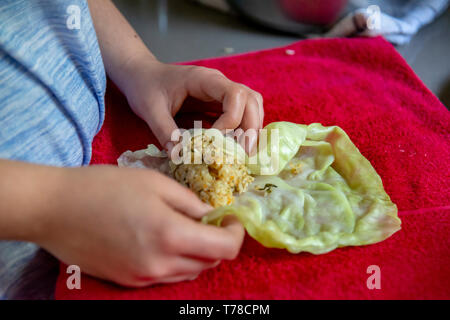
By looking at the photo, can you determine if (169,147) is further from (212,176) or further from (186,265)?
(186,265)

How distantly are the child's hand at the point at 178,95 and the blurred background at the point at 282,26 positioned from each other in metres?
0.51

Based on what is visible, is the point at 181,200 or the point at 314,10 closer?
the point at 181,200

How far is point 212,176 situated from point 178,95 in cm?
23

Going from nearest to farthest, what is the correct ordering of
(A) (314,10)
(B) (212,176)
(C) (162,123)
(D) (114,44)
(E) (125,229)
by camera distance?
(E) (125,229), (B) (212,176), (C) (162,123), (D) (114,44), (A) (314,10)

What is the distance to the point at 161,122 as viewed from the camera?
85cm

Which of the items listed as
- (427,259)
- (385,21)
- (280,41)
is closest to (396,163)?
(427,259)

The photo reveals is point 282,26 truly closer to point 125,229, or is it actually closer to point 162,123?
point 162,123

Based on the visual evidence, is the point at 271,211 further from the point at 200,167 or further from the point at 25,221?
the point at 25,221

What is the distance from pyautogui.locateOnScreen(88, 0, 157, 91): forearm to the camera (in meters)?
0.97

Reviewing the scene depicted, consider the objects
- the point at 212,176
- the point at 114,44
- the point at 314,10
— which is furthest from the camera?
the point at 314,10

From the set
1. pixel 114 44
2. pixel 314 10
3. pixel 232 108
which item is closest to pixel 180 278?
pixel 232 108

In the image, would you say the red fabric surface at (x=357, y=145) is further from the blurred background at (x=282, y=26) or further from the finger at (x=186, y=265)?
the blurred background at (x=282, y=26)

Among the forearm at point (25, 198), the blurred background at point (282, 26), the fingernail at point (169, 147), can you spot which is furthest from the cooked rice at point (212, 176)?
the blurred background at point (282, 26)

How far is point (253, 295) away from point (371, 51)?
81cm
